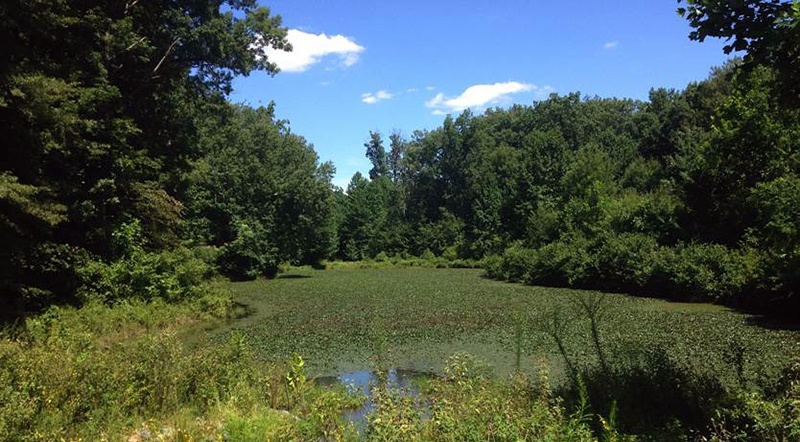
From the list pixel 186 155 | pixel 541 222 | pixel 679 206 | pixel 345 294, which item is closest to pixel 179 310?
pixel 186 155

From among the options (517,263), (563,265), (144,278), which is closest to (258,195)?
(517,263)

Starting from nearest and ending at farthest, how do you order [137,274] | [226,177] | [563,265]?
1. [137,274]
2. [563,265]
3. [226,177]

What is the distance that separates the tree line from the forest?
0.19 feet

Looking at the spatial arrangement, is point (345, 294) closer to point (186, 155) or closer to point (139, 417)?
point (186, 155)

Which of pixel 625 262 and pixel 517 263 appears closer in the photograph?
pixel 625 262

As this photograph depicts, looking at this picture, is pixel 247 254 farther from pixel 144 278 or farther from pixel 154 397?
pixel 154 397

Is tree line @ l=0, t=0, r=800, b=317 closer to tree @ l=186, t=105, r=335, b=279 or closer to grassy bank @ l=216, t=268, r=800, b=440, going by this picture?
tree @ l=186, t=105, r=335, b=279

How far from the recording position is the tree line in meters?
13.1

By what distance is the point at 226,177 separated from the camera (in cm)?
4122

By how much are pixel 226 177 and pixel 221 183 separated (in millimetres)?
843

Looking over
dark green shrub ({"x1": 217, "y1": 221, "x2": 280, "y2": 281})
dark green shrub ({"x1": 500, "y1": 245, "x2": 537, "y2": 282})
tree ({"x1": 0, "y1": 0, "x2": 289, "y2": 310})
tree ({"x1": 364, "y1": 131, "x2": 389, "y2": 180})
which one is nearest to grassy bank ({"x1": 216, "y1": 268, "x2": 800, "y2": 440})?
tree ({"x1": 0, "y1": 0, "x2": 289, "y2": 310})

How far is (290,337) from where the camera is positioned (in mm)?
16578

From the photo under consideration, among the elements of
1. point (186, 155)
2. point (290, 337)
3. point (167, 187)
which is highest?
point (186, 155)

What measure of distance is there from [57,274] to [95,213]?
222cm
